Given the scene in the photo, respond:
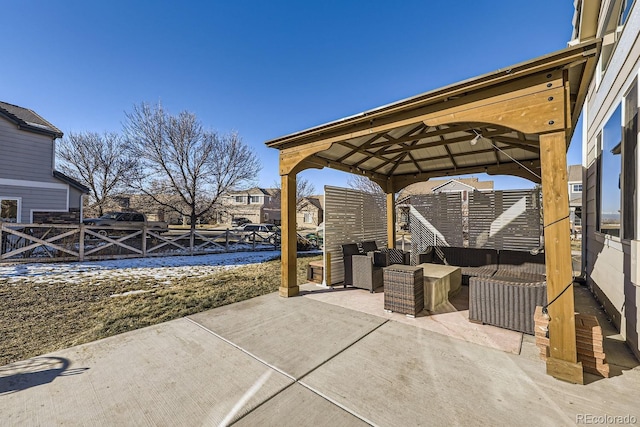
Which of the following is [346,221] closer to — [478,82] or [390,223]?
[390,223]

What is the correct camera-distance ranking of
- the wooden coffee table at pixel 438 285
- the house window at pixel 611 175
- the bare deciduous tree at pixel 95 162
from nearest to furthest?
the house window at pixel 611 175 → the wooden coffee table at pixel 438 285 → the bare deciduous tree at pixel 95 162

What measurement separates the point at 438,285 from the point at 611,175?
2979mm

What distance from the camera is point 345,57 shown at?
900 centimetres

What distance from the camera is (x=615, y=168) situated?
3.58 metres

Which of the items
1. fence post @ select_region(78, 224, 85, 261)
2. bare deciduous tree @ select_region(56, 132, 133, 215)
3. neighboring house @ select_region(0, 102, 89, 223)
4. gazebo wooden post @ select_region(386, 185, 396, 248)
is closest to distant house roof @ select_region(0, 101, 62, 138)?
neighboring house @ select_region(0, 102, 89, 223)

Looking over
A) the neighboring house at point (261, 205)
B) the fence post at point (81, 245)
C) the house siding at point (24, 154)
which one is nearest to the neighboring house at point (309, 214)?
the neighboring house at point (261, 205)

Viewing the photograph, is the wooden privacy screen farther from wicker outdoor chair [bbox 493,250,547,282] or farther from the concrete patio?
wicker outdoor chair [bbox 493,250,547,282]

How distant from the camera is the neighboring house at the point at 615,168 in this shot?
2824 mm

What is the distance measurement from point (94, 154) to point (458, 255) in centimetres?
2332

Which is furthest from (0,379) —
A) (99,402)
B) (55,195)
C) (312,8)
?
(55,195)

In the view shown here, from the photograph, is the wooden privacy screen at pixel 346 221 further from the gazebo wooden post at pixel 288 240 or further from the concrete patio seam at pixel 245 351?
the concrete patio seam at pixel 245 351

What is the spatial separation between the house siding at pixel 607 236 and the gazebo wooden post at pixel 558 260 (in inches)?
35.9

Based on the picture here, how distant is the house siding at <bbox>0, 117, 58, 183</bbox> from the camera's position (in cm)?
961

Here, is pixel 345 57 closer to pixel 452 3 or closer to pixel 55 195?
pixel 452 3
